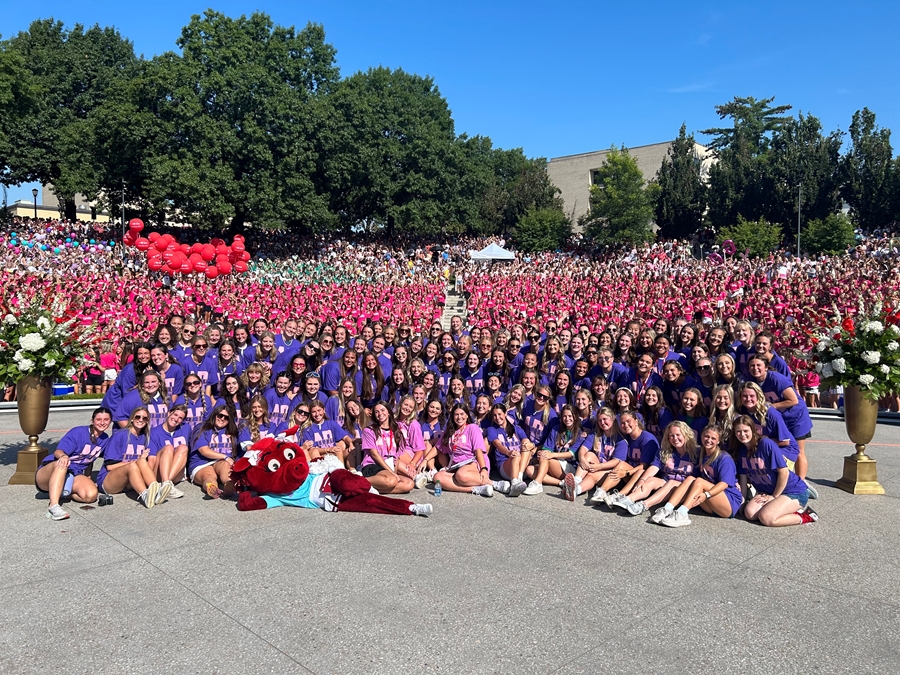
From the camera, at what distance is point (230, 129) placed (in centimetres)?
3606

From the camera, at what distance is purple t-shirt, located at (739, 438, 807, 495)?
6.27 m

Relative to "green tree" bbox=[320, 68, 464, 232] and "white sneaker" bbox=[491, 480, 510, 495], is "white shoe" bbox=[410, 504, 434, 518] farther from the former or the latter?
"green tree" bbox=[320, 68, 464, 232]

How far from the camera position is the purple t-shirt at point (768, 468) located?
20.6 ft

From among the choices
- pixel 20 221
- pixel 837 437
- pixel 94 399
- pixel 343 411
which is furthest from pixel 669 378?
pixel 20 221

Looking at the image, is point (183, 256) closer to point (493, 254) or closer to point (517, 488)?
point (493, 254)

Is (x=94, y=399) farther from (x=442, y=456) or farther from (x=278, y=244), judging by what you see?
(x=278, y=244)

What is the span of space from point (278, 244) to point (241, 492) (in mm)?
34641

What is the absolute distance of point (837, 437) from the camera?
10461 mm

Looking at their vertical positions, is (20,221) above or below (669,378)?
above

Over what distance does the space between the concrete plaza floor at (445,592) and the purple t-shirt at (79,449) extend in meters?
0.44

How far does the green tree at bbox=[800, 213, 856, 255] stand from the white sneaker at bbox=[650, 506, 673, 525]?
35.4 m

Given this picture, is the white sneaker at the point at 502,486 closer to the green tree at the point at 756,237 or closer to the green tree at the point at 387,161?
the green tree at the point at 387,161

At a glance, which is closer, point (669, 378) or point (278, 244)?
point (669, 378)

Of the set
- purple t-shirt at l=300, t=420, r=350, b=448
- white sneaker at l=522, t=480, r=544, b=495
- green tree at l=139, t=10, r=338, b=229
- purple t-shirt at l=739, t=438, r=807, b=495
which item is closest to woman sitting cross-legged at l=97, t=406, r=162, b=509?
purple t-shirt at l=300, t=420, r=350, b=448
